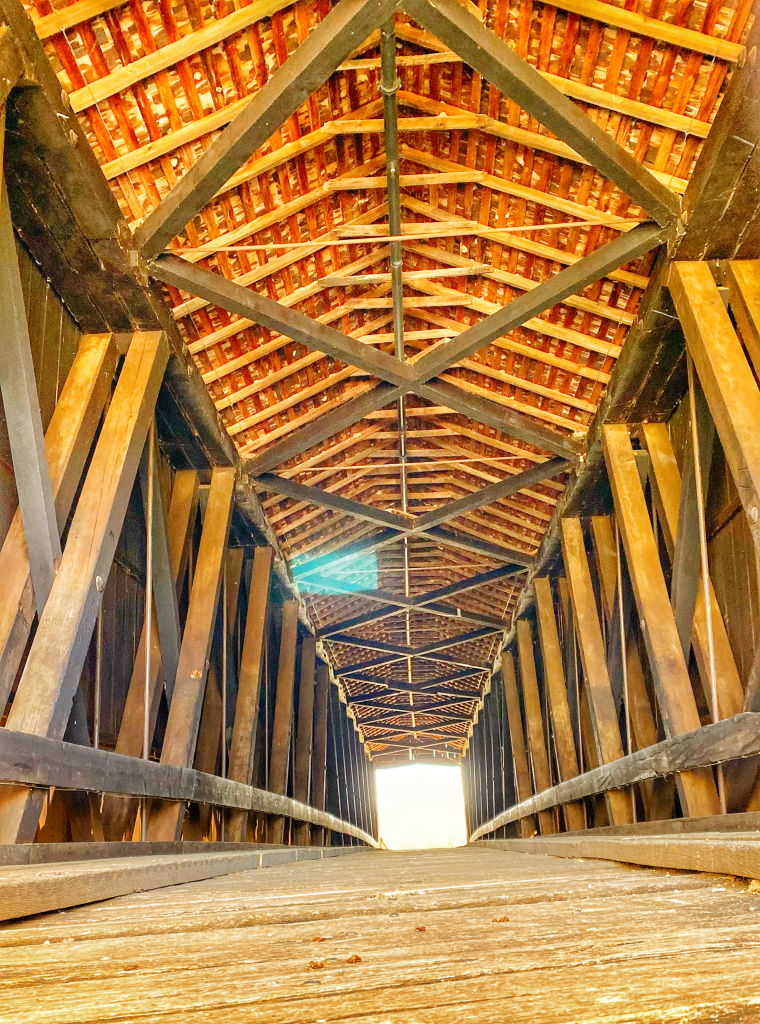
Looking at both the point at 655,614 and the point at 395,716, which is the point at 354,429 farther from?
the point at 395,716

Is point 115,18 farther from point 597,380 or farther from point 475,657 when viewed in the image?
point 475,657

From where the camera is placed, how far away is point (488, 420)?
736cm

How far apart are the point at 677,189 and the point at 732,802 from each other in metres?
3.42

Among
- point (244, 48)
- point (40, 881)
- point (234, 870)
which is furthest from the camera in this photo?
point (244, 48)

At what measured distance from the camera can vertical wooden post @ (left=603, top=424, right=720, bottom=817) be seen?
15.2ft

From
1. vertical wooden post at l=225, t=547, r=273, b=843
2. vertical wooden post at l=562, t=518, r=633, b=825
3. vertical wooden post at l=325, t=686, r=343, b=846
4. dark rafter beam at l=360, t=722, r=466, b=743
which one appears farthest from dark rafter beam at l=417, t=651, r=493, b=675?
vertical wooden post at l=562, t=518, r=633, b=825

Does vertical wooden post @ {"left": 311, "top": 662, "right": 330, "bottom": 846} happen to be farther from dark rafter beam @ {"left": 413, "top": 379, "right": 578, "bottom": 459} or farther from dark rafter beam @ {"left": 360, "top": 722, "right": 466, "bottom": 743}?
dark rafter beam @ {"left": 360, "top": 722, "right": 466, "bottom": 743}

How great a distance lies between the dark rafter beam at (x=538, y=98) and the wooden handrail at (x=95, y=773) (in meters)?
3.70

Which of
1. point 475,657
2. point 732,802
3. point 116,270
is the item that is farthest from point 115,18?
point 475,657

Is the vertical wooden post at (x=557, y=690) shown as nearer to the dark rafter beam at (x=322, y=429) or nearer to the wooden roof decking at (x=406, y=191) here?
the wooden roof decking at (x=406, y=191)

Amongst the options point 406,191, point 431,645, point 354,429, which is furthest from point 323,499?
point 431,645

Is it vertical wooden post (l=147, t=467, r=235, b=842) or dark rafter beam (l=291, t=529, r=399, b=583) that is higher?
dark rafter beam (l=291, t=529, r=399, b=583)

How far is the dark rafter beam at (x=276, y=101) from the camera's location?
4086mm

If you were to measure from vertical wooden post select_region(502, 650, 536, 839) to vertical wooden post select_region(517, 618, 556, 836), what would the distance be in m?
1.34
